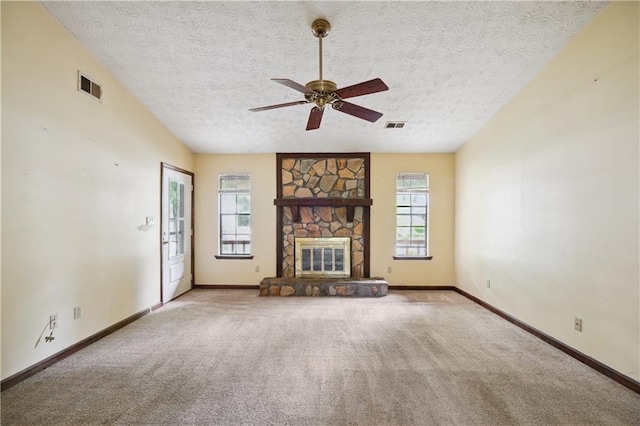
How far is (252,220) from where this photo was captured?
18.1ft

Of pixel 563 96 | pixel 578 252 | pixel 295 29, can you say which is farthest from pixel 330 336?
pixel 563 96

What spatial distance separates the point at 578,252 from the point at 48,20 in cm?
521

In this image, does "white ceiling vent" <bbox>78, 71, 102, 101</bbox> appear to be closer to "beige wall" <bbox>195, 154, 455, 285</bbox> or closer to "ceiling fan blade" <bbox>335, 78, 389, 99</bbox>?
"beige wall" <bbox>195, 154, 455, 285</bbox>

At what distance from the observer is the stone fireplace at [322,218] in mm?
5441

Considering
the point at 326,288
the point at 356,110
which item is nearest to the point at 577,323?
the point at 356,110

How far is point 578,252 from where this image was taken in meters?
2.68

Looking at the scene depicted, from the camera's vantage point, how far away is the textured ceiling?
8.05 feet

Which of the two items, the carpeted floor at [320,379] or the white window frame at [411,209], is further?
the white window frame at [411,209]

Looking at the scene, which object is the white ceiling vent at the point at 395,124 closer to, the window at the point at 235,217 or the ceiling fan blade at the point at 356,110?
the ceiling fan blade at the point at 356,110

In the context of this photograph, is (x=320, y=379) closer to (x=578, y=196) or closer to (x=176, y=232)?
(x=578, y=196)

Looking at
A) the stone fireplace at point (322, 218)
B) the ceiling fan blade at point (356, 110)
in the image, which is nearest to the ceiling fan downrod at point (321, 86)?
the ceiling fan blade at point (356, 110)

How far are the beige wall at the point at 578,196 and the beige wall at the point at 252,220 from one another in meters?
3.73

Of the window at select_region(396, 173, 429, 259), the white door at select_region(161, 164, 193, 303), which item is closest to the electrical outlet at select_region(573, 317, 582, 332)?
the window at select_region(396, 173, 429, 259)

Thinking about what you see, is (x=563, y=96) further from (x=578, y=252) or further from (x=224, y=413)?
(x=224, y=413)
